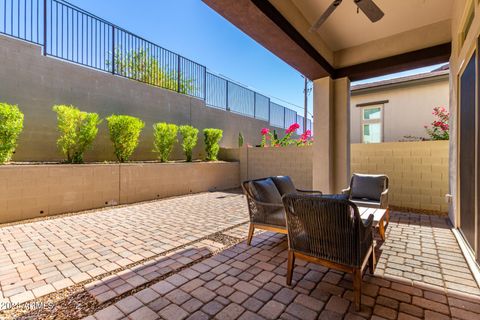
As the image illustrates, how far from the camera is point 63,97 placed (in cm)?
557

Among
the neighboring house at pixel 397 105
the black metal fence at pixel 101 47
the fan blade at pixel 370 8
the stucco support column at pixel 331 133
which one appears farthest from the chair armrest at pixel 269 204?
the neighboring house at pixel 397 105

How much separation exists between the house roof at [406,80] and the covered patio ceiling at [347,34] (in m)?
3.35

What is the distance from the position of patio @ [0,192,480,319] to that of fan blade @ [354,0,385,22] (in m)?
2.82

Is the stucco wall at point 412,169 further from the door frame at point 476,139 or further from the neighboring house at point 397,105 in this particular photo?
the neighboring house at point 397,105

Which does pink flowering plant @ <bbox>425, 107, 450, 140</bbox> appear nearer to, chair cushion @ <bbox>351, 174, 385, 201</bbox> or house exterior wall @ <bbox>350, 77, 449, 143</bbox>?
house exterior wall @ <bbox>350, 77, 449, 143</bbox>

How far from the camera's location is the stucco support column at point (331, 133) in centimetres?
484

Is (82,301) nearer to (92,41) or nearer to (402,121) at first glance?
(92,41)

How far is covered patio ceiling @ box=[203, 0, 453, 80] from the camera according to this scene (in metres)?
2.99

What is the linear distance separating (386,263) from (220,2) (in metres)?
3.40

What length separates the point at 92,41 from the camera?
605cm

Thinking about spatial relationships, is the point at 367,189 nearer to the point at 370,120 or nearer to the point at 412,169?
the point at 412,169

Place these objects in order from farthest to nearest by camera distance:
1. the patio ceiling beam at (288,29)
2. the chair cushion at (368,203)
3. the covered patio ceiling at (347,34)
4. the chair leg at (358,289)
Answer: the chair cushion at (368,203) < the covered patio ceiling at (347,34) < the patio ceiling beam at (288,29) < the chair leg at (358,289)

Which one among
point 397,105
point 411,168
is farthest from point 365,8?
point 397,105

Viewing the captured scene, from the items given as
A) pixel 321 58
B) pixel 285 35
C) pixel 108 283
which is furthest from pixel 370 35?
pixel 108 283
